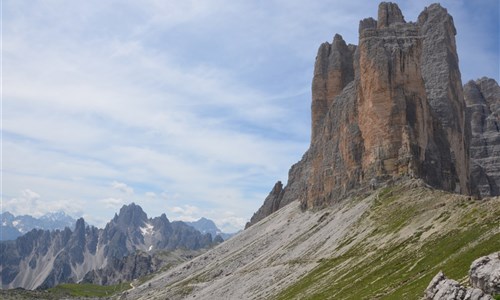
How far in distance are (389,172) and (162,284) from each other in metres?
88.9

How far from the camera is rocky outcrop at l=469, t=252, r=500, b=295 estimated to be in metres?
33.5

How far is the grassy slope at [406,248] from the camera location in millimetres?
51156

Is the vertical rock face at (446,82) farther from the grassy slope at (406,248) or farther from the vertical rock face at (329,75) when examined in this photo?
the grassy slope at (406,248)

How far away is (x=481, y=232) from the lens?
5575cm

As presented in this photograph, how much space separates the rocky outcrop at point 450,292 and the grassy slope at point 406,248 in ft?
Answer: 20.5

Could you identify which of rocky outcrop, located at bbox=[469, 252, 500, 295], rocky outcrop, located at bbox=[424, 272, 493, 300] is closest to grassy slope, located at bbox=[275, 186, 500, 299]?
rocky outcrop, located at bbox=[424, 272, 493, 300]

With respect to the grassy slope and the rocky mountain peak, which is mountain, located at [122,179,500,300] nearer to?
the grassy slope

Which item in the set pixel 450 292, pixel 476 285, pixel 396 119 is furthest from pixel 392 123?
pixel 450 292

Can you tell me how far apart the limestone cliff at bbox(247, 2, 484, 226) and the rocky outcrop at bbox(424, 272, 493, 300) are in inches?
3069

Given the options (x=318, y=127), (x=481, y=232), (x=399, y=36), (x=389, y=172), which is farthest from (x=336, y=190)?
(x=481, y=232)

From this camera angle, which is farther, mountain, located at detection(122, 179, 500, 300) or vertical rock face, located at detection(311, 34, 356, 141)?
vertical rock face, located at detection(311, 34, 356, 141)

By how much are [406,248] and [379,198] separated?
41.7 meters

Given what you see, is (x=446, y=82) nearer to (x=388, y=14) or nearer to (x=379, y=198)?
(x=388, y=14)

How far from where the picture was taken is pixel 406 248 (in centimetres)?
6912
